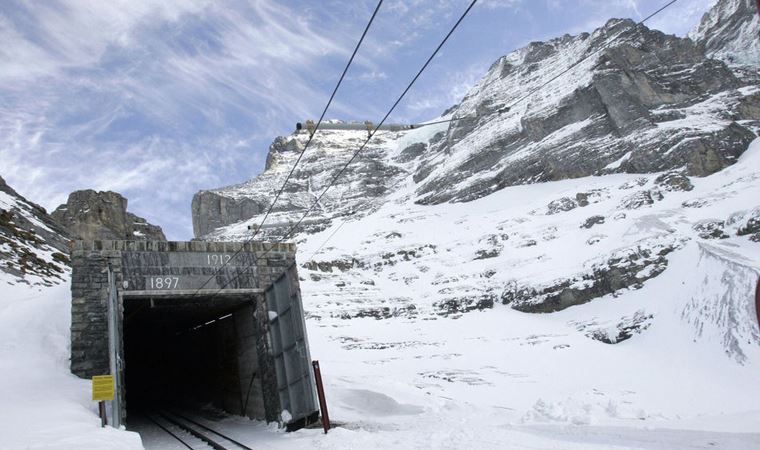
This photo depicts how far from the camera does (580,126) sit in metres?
90.1

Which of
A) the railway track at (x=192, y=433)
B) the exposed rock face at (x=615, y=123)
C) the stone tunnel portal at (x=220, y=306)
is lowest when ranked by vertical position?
the railway track at (x=192, y=433)

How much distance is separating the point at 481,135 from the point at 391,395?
352 feet

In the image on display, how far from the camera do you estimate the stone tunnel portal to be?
1433 centimetres

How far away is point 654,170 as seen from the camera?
6775 cm

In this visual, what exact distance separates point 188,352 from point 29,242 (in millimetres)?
13173

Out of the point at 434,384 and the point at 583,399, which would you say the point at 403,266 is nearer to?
the point at 434,384

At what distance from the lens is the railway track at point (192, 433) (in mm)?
13877

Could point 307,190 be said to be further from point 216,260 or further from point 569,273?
point 216,260

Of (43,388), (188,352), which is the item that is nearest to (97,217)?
(188,352)

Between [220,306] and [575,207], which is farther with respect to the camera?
[575,207]

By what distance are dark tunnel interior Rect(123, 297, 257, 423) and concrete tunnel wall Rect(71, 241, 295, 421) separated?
65 centimetres

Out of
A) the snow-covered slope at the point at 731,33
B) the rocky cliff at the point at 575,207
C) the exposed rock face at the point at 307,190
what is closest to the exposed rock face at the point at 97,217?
the rocky cliff at the point at 575,207

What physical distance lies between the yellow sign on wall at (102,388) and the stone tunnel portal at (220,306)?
1076 mm

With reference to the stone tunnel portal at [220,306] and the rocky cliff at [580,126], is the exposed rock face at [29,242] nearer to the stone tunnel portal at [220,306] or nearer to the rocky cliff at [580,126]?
the stone tunnel portal at [220,306]
